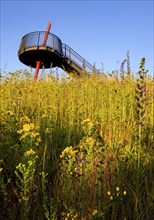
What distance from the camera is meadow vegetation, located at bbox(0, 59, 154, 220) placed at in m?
1.50

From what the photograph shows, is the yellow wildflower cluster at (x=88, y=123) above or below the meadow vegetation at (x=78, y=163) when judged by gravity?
above

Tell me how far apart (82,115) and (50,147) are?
0.95 m

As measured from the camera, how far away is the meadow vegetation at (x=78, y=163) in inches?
59.2

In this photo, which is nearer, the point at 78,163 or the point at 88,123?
the point at 88,123

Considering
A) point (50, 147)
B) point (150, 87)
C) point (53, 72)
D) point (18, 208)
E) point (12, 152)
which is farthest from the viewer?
point (53, 72)

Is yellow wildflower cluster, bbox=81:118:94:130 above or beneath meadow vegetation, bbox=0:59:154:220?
above

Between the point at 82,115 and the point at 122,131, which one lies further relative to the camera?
the point at 82,115

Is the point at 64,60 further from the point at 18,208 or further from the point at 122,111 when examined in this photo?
the point at 18,208

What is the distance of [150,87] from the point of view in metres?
3.94

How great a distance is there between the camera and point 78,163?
187 centimetres

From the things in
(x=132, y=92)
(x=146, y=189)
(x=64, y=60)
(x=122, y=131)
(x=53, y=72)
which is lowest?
(x=146, y=189)

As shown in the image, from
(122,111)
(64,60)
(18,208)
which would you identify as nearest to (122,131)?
(122,111)

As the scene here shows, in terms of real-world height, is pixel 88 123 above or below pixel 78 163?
above

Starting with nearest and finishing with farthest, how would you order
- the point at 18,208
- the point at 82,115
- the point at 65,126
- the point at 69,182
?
1. the point at 69,182
2. the point at 18,208
3. the point at 65,126
4. the point at 82,115
